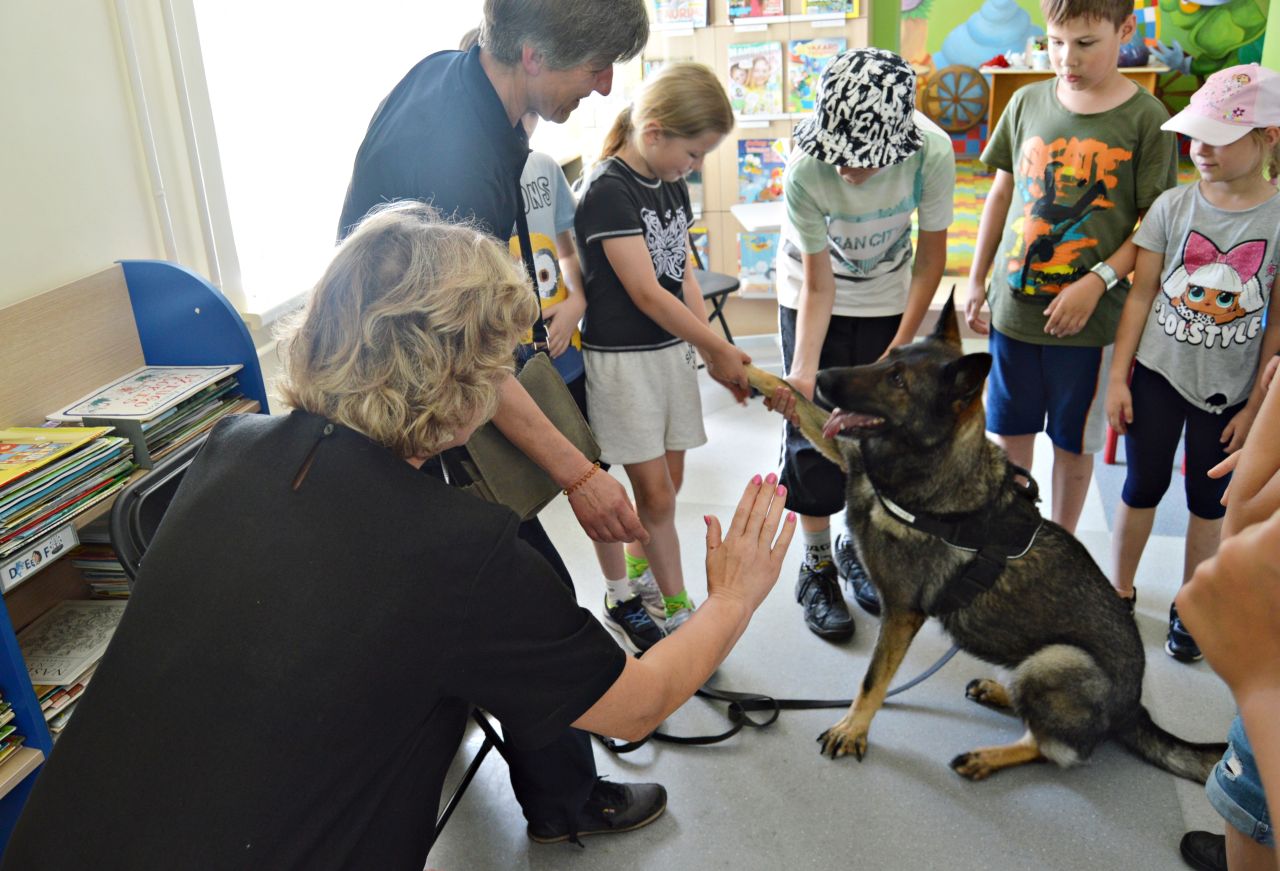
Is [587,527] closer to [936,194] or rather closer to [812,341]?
[812,341]

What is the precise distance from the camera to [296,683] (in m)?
1.00

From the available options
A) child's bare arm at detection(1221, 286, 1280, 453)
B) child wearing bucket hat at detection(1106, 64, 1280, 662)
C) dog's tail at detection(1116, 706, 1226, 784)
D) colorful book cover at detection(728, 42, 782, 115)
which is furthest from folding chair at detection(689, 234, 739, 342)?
dog's tail at detection(1116, 706, 1226, 784)

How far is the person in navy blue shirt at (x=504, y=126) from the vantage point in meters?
1.59

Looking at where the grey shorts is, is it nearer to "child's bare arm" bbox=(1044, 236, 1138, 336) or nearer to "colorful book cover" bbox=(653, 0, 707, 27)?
"child's bare arm" bbox=(1044, 236, 1138, 336)

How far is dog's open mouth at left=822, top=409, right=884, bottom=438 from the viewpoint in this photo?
2.12 meters

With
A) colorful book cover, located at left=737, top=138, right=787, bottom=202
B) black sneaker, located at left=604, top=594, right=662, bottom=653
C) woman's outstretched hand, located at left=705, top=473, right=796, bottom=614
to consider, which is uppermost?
colorful book cover, located at left=737, top=138, right=787, bottom=202

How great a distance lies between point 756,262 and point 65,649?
357 cm

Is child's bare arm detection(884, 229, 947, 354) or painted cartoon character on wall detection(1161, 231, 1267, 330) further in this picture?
child's bare arm detection(884, 229, 947, 354)

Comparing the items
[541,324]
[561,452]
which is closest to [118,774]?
[561,452]

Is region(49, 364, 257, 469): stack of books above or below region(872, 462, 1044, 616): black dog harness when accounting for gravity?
above

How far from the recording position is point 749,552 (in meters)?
1.43

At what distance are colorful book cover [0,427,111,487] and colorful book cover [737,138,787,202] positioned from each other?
3374mm

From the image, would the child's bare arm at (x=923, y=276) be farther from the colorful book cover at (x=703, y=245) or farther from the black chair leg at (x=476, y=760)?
the colorful book cover at (x=703, y=245)

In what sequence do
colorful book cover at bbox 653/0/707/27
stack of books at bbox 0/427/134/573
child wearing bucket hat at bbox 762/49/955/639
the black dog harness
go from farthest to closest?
colorful book cover at bbox 653/0/707/27
child wearing bucket hat at bbox 762/49/955/639
the black dog harness
stack of books at bbox 0/427/134/573
